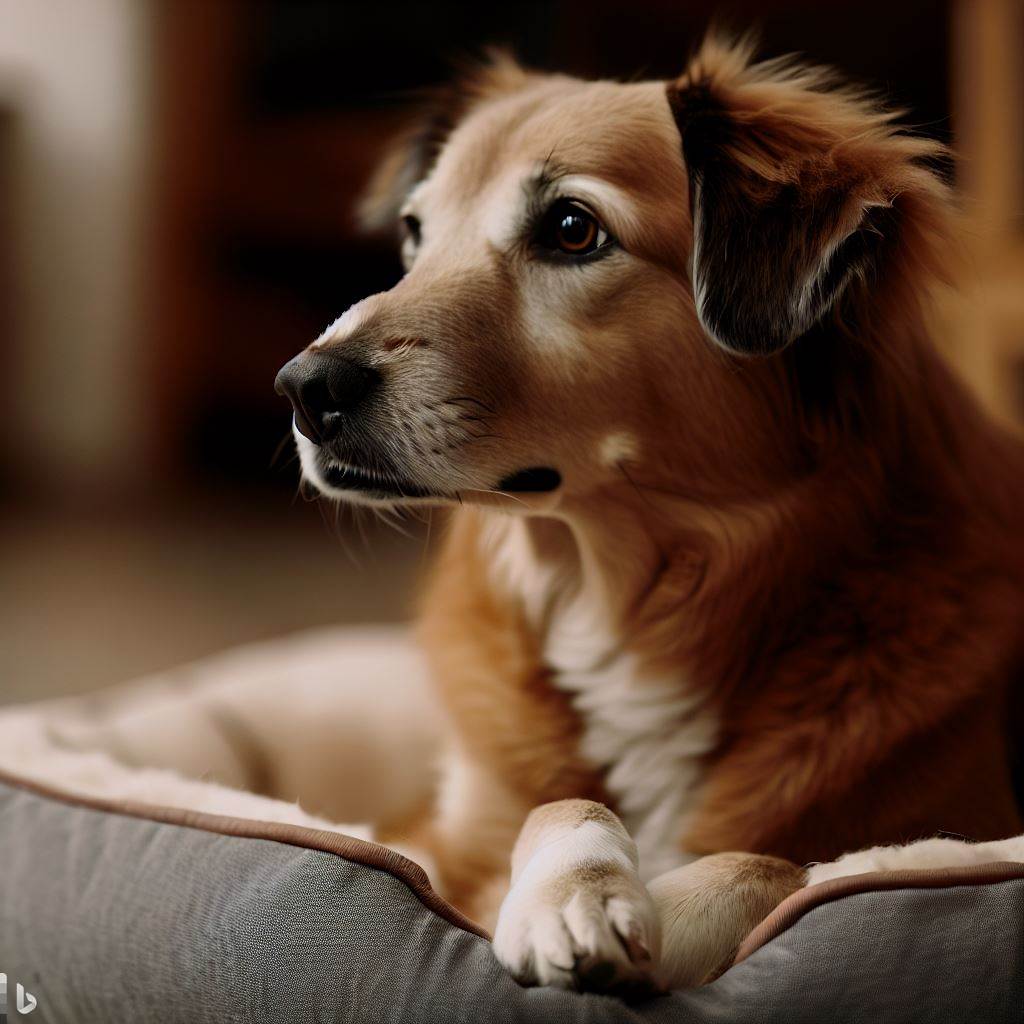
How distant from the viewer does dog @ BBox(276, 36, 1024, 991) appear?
1192mm

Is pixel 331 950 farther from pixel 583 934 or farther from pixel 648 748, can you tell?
pixel 648 748

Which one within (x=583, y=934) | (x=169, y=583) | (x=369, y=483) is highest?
(x=369, y=483)

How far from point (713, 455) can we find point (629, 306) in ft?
0.60

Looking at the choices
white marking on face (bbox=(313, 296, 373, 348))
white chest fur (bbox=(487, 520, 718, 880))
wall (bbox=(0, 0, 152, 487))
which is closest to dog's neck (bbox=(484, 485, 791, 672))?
white chest fur (bbox=(487, 520, 718, 880))

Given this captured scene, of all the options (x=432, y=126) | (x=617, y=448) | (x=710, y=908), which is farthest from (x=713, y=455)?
(x=432, y=126)

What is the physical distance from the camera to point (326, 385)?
118 cm

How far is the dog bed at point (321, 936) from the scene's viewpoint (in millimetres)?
909

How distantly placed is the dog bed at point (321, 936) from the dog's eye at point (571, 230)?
2.09 ft

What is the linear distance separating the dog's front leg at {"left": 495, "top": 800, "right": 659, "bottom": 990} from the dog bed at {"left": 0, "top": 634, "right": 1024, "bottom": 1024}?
18 mm

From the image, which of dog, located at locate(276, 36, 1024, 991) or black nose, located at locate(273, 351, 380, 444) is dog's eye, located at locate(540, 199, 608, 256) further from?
black nose, located at locate(273, 351, 380, 444)

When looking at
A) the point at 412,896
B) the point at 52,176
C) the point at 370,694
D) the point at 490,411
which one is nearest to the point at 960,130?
the point at 370,694

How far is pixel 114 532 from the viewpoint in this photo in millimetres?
4316

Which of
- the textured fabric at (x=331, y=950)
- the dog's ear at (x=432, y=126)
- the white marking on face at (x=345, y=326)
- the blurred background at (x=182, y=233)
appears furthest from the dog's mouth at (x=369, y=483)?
the blurred background at (x=182, y=233)

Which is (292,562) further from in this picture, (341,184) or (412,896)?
(412,896)
